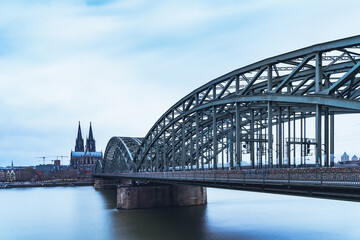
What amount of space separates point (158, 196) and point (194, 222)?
15.7 m

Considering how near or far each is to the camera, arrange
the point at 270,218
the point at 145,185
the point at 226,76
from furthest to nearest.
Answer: the point at 145,185, the point at 270,218, the point at 226,76

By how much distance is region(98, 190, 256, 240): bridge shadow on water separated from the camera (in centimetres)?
3969

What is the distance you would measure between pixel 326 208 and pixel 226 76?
25.3 m

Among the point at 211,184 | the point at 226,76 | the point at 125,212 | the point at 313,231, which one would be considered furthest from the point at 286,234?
the point at 125,212

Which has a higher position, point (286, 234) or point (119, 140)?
point (119, 140)

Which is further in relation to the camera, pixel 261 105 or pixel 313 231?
pixel 261 105

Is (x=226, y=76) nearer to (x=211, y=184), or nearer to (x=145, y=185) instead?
(x=211, y=184)

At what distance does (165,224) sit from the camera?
46031 mm

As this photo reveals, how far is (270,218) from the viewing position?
46312 millimetres

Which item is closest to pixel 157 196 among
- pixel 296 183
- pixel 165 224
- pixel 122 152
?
pixel 165 224

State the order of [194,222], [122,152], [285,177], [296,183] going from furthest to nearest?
1. [122,152]
2. [194,222]
3. [285,177]
4. [296,183]

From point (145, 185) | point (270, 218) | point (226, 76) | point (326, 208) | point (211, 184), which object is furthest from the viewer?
point (145, 185)

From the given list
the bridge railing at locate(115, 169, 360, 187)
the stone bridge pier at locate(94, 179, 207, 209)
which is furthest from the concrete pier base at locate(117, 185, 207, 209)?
the bridge railing at locate(115, 169, 360, 187)

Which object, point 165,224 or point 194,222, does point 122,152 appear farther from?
point 194,222
